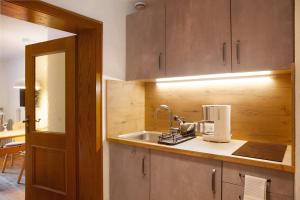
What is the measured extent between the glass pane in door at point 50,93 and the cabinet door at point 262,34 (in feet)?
5.55

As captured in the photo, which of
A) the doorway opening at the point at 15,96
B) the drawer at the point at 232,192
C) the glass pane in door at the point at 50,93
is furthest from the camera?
the doorway opening at the point at 15,96

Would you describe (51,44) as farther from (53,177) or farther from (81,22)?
(53,177)

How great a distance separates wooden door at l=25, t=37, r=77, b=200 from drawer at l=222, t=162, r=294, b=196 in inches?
56.8

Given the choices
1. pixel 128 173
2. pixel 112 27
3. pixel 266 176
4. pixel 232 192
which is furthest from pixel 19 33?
pixel 266 176

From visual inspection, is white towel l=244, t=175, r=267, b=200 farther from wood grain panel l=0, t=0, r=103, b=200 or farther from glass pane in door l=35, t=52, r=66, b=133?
glass pane in door l=35, t=52, r=66, b=133

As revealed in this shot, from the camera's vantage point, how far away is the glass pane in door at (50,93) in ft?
7.41

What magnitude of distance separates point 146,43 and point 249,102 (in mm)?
1112

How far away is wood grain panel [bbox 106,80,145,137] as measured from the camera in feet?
6.95

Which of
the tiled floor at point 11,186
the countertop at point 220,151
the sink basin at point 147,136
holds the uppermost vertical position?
the countertop at point 220,151

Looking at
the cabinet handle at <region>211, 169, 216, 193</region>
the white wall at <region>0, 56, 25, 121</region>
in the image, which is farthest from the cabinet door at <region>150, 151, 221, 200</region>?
the white wall at <region>0, 56, 25, 121</region>

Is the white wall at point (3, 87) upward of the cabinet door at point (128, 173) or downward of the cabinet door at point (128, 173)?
upward

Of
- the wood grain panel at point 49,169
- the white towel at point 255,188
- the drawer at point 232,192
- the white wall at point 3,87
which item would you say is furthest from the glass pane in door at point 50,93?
the white wall at point 3,87

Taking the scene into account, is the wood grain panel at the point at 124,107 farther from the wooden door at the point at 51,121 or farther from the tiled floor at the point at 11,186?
the tiled floor at the point at 11,186

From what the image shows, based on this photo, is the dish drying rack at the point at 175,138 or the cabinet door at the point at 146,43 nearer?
the dish drying rack at the point at 175,138
